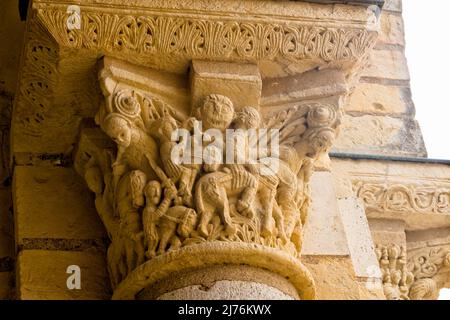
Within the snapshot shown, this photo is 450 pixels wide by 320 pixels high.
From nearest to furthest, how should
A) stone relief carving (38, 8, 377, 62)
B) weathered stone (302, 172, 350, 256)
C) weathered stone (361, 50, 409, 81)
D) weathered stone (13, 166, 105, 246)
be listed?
1. stone relief carving (38, 8, 377, 62)
2. weathered stone (13, 166, 105, 246)
3. weathered stone (302, 172, 350, 256)
4. weathered stone (361, 50, 409, 81)

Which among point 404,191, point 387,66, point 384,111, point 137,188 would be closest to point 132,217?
point 137,188

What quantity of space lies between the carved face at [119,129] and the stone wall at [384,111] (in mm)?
1446

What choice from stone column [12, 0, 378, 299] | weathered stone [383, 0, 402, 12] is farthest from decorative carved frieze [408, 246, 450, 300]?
weathered stone [383, 0, 402, 12]

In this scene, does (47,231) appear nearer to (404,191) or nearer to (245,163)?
(245,163)

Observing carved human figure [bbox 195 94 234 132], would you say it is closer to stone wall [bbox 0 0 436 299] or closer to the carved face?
the carved face

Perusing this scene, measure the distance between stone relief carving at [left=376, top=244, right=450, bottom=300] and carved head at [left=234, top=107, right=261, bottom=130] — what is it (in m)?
1.16

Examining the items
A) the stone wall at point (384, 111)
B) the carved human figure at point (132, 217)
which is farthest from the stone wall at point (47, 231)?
the stone wall at point (384, 111)

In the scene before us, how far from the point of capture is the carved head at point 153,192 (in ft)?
12.8

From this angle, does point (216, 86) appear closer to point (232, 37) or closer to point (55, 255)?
point (232, 37)

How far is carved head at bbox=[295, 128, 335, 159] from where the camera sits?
413 cm

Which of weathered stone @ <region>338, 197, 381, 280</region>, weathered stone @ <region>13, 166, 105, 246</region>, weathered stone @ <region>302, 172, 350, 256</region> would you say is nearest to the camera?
weathered stone @ <region>13, 166, 105, 246</region>

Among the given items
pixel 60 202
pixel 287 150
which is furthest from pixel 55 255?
pixel 287 150

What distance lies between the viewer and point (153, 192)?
3.92 metres

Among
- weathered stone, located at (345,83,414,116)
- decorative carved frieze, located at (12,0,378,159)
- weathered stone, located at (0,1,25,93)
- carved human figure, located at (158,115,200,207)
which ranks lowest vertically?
carved human figure, located at (158,115,200,207)
